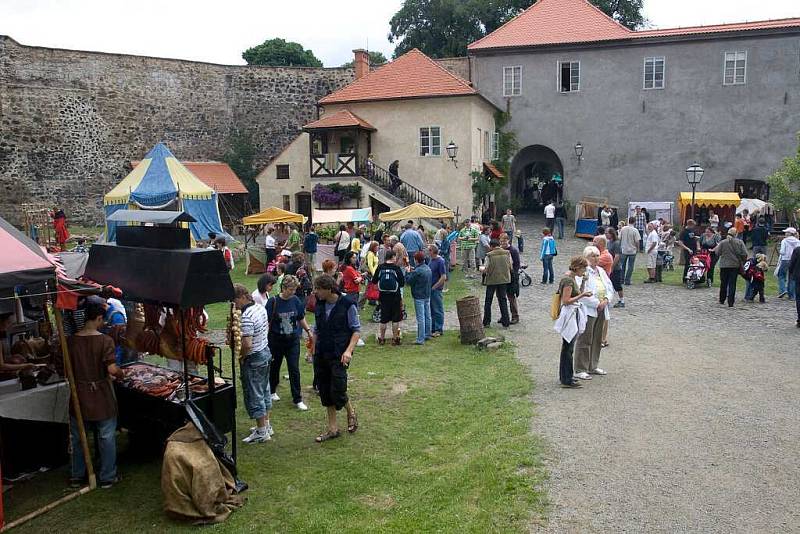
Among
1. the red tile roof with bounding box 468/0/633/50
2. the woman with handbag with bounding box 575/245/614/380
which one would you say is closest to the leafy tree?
the red tile roof with bounding box 468/0/633/50

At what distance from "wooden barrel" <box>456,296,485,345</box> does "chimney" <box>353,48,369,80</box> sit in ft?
74.4

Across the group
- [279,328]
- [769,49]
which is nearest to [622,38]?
[769,49]

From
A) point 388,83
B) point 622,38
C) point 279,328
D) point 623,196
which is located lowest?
point 279,328

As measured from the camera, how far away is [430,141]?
2681cm

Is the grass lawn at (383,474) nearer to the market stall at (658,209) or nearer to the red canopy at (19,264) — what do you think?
the red canopy at (19,264)

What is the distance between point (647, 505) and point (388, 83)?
24487 mm

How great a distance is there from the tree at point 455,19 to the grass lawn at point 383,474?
37.2 meters

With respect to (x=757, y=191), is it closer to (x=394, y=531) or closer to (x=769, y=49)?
(x=769, y=49)

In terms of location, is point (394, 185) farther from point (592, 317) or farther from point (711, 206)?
point (592, 317)

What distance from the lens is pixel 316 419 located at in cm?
766

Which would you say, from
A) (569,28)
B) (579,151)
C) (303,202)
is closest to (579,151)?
(579,151)

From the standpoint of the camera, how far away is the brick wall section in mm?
28812

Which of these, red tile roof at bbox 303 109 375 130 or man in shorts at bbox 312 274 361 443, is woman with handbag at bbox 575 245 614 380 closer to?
man in shorts at bbox 312 274 361 443

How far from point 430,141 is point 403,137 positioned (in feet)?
3.80
